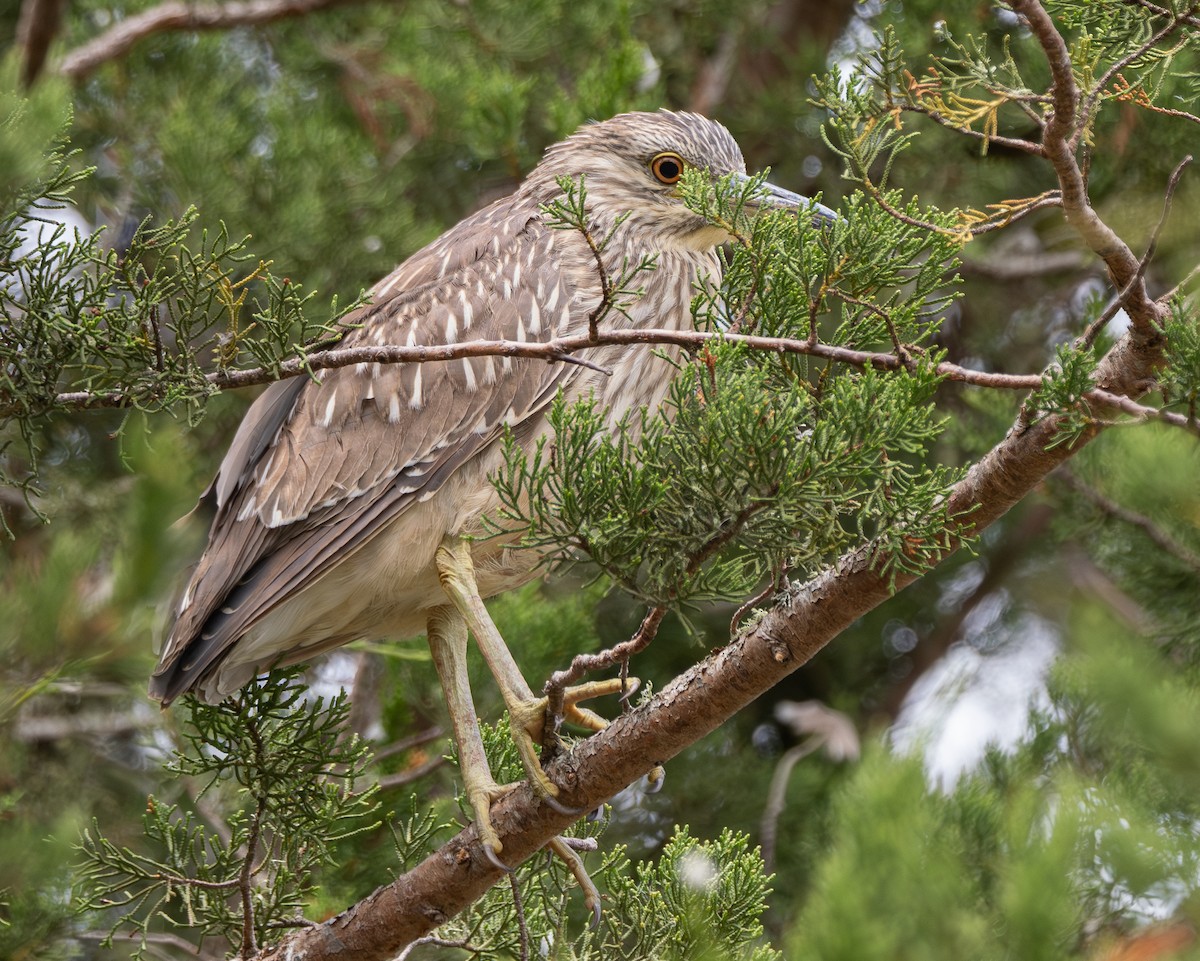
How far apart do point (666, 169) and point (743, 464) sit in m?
1.75

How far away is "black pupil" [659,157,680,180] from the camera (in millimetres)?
3561

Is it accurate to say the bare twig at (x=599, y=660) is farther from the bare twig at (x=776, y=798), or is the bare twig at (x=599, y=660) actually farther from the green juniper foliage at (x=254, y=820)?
the bare twig at (x=776, y=798)

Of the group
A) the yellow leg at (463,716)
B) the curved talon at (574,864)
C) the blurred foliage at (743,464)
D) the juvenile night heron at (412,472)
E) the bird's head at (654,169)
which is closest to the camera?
the blurred foliage at (743,464)

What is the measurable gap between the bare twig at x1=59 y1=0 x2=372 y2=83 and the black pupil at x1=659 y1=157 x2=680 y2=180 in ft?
6.32

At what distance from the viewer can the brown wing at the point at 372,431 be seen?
3.02 metres

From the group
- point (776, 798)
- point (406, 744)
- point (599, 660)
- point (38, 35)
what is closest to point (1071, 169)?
point (599, 660)

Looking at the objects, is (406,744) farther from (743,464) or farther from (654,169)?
(743,464)

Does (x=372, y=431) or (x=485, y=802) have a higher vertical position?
(x=372, y=431)

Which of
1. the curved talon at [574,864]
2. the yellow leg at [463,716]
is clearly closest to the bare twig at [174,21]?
the yellow leg at [463,716]

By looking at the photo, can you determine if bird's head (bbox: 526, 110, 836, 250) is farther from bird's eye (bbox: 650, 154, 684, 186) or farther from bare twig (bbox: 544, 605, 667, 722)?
bare twig (bbox: 544, 605, 667, 722)

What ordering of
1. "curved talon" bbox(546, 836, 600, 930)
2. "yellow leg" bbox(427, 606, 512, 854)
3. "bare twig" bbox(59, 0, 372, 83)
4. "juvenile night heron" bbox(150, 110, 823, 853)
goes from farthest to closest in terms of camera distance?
1. "bare twig" bbox(59, 0, 372, 83)
2. "juvenile night heron" bbox(150, 110, 823, 853)
3. "curved talon" bbox(546, 836, 600, 930)
4. "yellow leg" bbox(427, 606, 512, 854)

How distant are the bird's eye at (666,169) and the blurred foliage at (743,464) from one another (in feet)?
1.79

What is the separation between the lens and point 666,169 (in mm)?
3562

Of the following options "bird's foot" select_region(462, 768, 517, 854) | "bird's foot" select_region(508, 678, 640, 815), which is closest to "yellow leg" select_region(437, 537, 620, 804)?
"bird's foot" select_region(508, 678, 640, 815)
